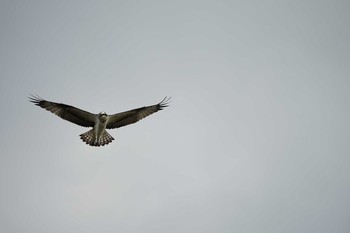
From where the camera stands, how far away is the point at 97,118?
1258 inches

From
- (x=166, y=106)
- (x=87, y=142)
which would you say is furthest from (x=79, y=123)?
(x=166, y=106)

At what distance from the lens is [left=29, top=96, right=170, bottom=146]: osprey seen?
104ft

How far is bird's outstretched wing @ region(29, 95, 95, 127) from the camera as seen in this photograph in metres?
31.6

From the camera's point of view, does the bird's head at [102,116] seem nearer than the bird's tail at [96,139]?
Yes

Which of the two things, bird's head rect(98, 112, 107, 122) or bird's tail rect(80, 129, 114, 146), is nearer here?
bird's head rect(98, 112, 107, 122)

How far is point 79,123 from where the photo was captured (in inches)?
1272

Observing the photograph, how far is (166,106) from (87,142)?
→ 411 cm

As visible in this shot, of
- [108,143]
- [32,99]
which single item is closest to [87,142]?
[108,143]

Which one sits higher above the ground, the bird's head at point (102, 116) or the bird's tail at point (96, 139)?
the bird's head at point (102, 116)

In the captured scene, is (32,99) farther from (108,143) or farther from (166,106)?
(166,106)

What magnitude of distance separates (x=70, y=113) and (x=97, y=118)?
1.28 metres

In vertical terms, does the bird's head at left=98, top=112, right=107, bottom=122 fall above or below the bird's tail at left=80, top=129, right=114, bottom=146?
above

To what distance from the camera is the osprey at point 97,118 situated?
3164 cm

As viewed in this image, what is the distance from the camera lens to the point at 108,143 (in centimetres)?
3253
